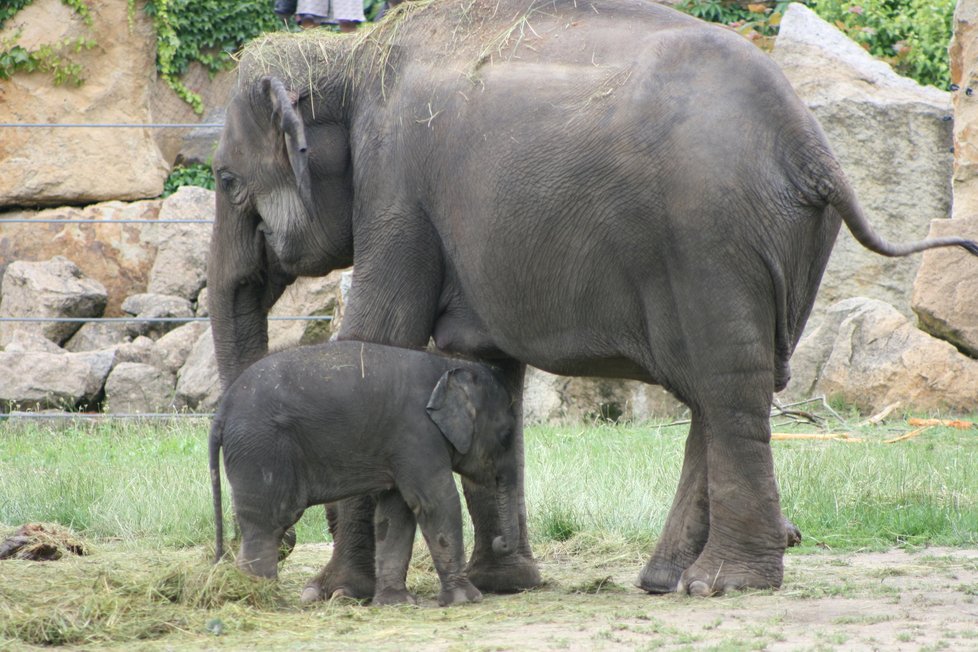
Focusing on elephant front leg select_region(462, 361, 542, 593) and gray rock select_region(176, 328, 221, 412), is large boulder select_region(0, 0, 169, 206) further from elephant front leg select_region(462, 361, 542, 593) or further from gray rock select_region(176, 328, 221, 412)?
elephant front leg select_region(462, 361, 542, 593)

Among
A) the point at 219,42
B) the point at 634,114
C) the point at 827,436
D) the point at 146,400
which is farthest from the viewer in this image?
the point at 219,42

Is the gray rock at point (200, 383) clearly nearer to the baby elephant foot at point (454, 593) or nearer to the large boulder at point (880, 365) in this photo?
the large boulder at point (880, 365)

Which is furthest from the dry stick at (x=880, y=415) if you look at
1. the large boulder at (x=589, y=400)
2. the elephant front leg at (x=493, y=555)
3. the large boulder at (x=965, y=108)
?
the elephant front leg at (x=493, y=555)

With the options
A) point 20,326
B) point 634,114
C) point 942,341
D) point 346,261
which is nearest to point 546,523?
point 346,261

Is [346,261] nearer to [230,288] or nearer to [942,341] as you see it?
[230,288]

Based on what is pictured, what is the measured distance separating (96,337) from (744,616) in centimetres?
1044

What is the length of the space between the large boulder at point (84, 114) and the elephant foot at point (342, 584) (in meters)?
11.3

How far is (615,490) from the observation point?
735cm

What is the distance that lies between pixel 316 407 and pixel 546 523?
6.69 ft

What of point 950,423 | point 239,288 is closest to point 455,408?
point 239,288

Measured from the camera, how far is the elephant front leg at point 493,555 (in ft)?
18.8

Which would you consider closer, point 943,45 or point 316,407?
point 316,407

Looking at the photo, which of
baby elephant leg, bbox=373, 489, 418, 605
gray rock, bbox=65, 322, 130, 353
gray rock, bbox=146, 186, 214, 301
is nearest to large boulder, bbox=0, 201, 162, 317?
gray rock, bbox=146, 186, 214, 301

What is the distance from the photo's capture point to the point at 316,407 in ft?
17.1
